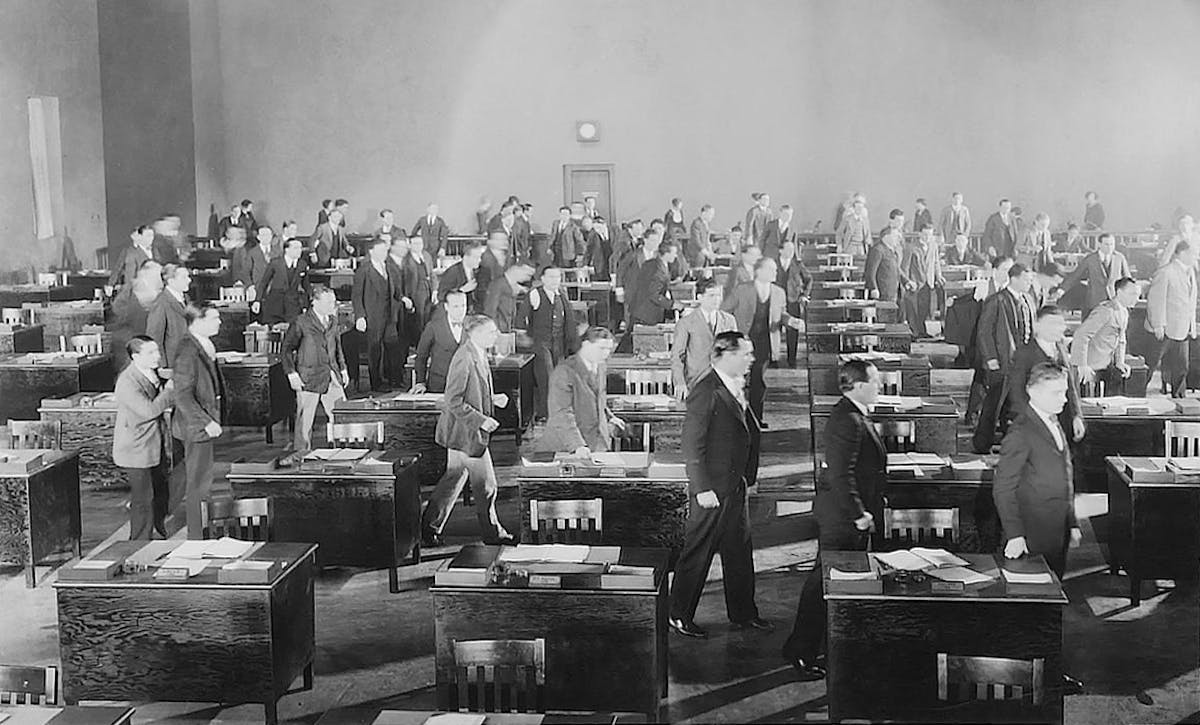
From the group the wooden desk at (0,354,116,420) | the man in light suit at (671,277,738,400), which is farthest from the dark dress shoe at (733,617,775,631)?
the wooden desk at (0,354,116,420)

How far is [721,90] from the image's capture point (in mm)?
7891

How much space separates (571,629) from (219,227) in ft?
14.7

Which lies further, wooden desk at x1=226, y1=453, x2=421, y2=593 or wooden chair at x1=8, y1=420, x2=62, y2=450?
wooden chair at x1=8, y1=420, x2=62, y2=450

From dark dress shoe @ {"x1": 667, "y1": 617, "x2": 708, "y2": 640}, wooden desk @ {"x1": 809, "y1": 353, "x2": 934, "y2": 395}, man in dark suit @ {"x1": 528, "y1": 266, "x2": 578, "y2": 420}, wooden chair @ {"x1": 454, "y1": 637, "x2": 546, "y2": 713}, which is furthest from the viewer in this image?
wooden desk @ {"x1": 809, "y1": 353, "x2": 934, "y2": 395}

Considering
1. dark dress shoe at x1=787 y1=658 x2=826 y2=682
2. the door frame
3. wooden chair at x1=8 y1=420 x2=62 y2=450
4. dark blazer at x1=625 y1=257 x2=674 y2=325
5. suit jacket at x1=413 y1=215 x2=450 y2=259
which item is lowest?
dark dress shoe at x1=787 y1=658 x2=826 y2=682

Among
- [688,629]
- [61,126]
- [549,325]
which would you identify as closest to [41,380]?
[61,126]

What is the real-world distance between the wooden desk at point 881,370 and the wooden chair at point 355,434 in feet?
8.61

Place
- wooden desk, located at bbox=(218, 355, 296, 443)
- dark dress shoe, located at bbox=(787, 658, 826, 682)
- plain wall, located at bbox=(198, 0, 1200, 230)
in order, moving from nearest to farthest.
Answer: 1. dark dress shoe, located at bbox=(787, 658, 826, 682)
2. plain wall, located at bbox=(198, 0, 1200, 230)
3. wooden desk, located at bbox=(218, 355, 296, 443)

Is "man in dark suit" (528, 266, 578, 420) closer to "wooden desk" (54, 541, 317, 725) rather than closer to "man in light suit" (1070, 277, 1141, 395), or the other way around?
"man in light suit" (1070, 277, 1141, 395)

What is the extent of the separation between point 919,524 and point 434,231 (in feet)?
12.4

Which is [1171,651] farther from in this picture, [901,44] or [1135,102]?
[901,44]

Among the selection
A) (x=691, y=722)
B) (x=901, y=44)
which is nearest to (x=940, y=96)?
(x=901, y=44)

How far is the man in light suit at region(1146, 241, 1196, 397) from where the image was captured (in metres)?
7.87

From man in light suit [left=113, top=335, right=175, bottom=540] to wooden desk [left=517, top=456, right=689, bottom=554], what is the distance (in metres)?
2.26
